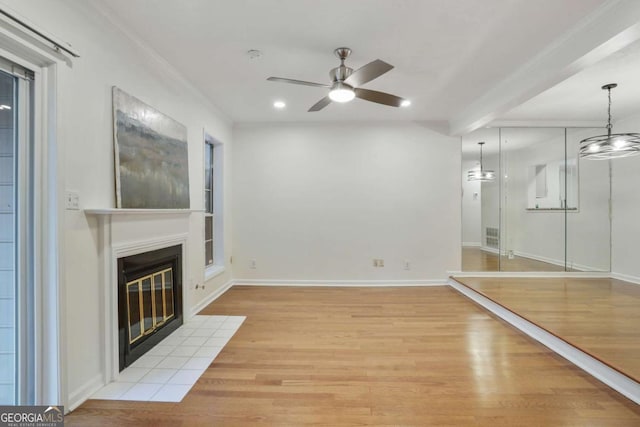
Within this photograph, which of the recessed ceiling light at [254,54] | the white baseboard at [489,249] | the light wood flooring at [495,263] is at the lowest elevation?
the light wood flooring at [495,263]

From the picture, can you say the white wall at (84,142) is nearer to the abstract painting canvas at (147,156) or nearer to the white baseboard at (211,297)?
the abstract painting canvas at (147,156)

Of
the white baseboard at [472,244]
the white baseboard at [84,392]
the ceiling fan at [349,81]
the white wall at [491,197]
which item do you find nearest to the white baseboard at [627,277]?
the white wall at [491,197]

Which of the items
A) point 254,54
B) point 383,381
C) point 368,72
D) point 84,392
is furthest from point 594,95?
point 84,392

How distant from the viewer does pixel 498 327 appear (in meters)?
3.14

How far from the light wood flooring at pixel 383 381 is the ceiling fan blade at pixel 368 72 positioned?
2.38m

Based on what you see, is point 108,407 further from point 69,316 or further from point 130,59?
point 130,59

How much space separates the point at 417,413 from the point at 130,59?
3.42 meters

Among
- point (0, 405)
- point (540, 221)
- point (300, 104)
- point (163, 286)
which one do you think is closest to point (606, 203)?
point (540, 221)

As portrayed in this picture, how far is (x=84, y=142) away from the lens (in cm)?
194

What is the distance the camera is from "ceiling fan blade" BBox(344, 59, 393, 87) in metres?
2.19

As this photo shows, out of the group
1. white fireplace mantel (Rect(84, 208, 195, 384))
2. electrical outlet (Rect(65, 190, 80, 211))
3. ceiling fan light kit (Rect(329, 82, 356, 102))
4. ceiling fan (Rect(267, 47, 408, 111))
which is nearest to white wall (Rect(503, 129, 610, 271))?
ceiling fan (Rect(267, 47, 408, 111))

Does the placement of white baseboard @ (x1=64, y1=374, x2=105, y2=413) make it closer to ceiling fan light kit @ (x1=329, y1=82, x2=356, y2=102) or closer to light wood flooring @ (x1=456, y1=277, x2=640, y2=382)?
ceiling fan light kit @ (x1=329, y1=82, x2=356, y2=102)

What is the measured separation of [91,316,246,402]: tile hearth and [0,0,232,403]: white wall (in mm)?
222

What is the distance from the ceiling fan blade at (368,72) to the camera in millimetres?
2188
